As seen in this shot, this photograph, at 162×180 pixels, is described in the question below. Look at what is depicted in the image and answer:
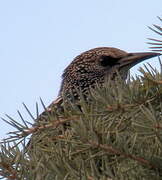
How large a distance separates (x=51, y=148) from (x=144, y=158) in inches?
16.5

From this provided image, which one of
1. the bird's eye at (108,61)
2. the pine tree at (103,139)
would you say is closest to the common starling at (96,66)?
the bird's eye at (108,61)

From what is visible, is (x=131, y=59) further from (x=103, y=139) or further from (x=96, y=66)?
(x=103, y=139)

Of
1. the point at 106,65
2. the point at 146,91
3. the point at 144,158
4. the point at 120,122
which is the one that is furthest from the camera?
the point at 106,65

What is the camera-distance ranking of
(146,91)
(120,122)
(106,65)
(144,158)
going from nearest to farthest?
(144,158) → (120,122) → (146,91) → (106,65)

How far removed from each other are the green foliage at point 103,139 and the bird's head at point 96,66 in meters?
2.59

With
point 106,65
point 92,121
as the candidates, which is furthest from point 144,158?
point 106,65

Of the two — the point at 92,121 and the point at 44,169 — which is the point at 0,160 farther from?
the point at 92,121

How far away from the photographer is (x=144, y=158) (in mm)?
1506

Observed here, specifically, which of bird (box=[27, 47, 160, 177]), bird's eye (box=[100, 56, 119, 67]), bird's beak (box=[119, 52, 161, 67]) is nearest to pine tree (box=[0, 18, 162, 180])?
bird's beak (box=[119, 52, 161, 67])

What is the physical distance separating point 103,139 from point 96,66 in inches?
131

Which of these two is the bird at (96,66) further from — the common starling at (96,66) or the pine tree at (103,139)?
the pine tree at (103,139)

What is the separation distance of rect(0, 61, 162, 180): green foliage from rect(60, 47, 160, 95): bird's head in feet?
8.50

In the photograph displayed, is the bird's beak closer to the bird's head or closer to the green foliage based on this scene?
the bird's head

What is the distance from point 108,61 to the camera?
475 centimetres
